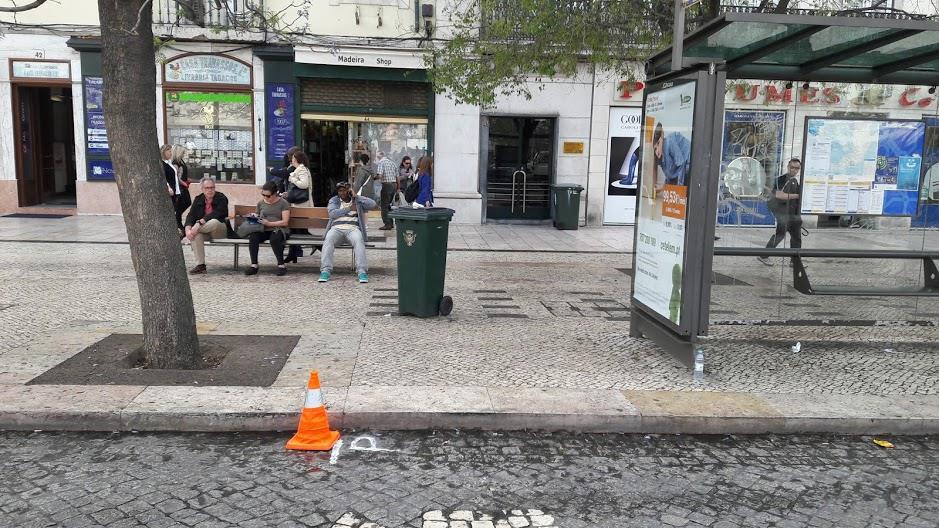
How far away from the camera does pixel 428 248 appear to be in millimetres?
7547

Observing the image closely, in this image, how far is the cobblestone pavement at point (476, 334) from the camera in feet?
19.2

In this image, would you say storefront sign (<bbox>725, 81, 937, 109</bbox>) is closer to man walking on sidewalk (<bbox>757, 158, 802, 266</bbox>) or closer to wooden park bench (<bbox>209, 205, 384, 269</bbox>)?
man walking on sidewalk (<bbox>757, 158, 802, 266</bbox>)

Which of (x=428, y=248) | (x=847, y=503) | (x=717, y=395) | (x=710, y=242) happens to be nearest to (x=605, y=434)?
(x=717, y=395)

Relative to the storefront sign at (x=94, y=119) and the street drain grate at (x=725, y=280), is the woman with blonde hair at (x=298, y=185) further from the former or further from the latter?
the storefront sign at (x=94, y=119)

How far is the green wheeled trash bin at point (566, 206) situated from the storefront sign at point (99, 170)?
35.0 feet

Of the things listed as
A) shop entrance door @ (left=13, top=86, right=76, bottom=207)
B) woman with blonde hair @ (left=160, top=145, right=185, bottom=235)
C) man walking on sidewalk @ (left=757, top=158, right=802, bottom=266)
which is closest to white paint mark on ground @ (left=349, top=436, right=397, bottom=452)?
→ man walking on sidewalk @ (left=757, top=158, right=802, bottom=266)

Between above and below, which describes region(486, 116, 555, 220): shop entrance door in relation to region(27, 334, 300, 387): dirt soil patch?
above

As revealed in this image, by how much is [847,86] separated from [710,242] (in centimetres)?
346

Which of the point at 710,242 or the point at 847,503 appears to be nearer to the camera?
the point at 847,503

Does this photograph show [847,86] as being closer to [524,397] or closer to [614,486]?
[524,397]

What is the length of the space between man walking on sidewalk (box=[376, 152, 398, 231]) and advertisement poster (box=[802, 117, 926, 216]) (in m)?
9.90

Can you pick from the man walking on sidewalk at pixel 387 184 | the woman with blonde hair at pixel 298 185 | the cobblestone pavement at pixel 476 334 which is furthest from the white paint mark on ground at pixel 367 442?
the man walking on sidewalk at pixel 387 184

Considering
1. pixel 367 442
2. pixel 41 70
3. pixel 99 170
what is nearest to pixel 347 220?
pixel 367 442

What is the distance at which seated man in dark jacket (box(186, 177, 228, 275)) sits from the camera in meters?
10.2
